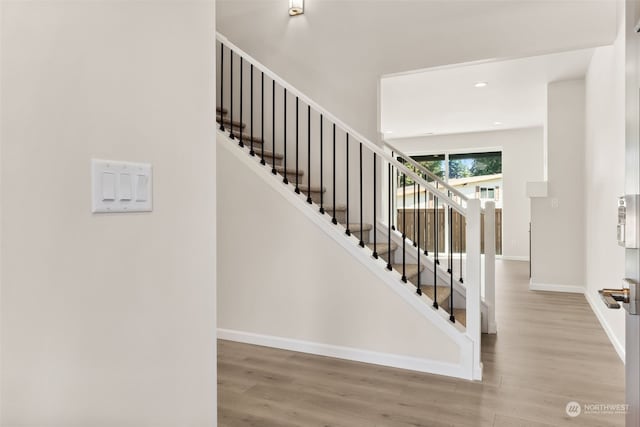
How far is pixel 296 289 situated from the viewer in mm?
3059

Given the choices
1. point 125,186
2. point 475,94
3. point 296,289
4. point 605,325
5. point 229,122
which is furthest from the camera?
point 475,94

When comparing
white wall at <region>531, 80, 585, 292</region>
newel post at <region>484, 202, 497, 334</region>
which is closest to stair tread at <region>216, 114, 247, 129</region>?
newel post at <region>484, 202, 497, 334</region>

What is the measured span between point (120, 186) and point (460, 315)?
284cm

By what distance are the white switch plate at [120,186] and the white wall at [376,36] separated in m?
3.16

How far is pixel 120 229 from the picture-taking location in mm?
985

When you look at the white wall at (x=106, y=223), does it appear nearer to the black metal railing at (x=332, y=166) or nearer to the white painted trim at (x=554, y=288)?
the black metal railing at (x=332, y=166)

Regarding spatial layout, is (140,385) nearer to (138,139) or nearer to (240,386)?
(138,139)

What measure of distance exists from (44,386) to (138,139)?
57 centimetres

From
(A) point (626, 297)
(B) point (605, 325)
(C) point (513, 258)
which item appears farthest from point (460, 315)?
(C) point (513, 258)

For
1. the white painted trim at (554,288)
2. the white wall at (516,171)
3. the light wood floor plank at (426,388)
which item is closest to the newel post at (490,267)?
the light wood floor plank at (426,388)

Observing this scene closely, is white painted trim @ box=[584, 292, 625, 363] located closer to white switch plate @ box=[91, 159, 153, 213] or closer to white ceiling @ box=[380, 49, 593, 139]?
white ceiling @ box=[380, 49, 593, 139]

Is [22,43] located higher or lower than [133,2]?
lower

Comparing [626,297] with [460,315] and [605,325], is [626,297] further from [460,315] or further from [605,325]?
[605,325]

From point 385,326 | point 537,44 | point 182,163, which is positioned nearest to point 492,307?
point 385,326
